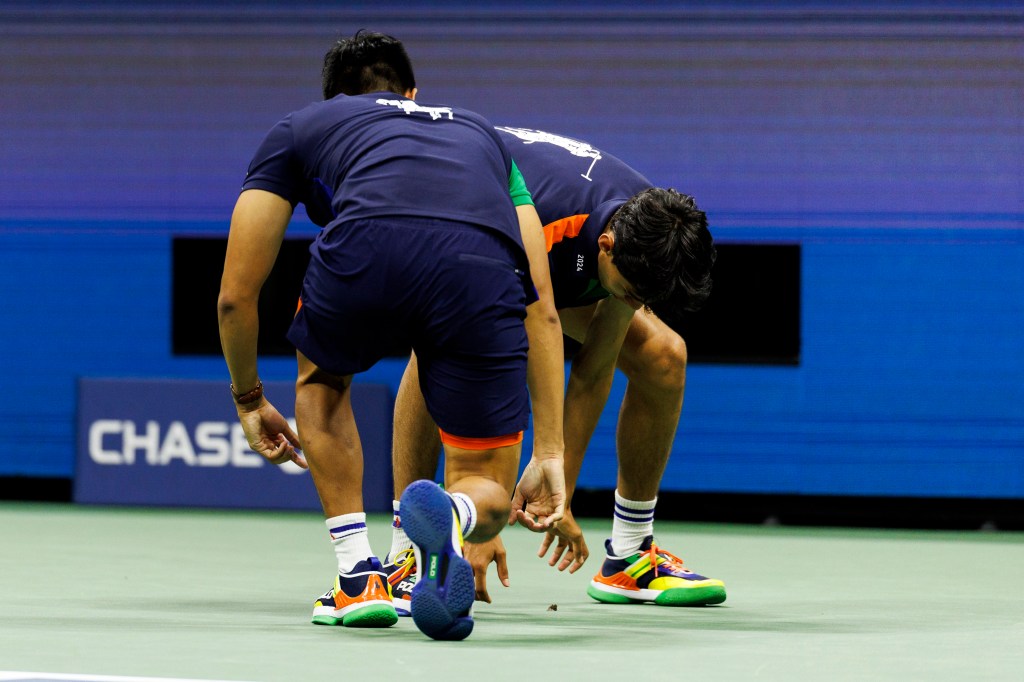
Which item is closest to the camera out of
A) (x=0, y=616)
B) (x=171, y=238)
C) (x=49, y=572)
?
(x=0, y=616)

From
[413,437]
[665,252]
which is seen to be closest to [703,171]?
[413,437]

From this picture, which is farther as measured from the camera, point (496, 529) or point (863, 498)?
point (863, 498)

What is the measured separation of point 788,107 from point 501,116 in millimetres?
1435

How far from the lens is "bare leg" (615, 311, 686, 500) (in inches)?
191

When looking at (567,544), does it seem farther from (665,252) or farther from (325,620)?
(665,252)

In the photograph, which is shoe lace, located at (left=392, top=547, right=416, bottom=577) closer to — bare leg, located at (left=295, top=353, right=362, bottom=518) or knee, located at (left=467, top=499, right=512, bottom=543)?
bare leg, located at (left=295, top=353, right=362, bottom=518)

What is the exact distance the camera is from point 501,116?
330 inches

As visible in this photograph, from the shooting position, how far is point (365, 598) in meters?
4.01

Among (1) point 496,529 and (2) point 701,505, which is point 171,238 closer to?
(2) point 701,505

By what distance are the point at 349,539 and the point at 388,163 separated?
0.92 m

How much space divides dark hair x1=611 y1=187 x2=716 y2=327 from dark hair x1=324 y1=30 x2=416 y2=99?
0.77 m

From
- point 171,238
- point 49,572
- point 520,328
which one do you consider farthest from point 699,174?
point 520,328

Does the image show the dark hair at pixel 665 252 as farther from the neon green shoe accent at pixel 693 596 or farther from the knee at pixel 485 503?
the neon green shoe accent at pixel 693 596

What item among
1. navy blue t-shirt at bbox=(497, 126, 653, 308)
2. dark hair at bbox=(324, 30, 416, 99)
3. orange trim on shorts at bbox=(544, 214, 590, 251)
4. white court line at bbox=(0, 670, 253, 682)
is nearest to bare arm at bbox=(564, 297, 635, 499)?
navy blue t-shirt at bbox=(497, 126, 653, 308)
